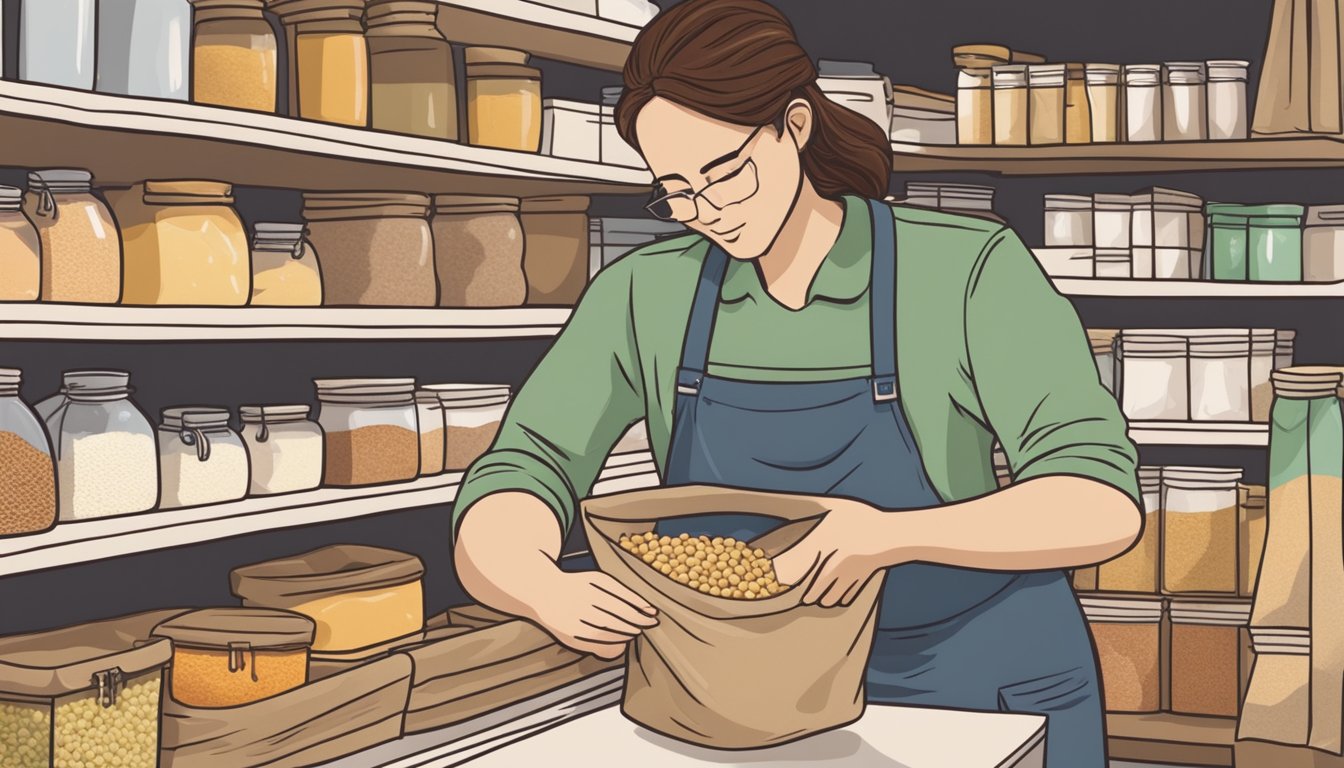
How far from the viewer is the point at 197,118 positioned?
2.03 m

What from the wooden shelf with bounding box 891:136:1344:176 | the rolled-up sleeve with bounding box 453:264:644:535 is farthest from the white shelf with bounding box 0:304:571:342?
the wooden shelf with bounding box 891:136:1344:176

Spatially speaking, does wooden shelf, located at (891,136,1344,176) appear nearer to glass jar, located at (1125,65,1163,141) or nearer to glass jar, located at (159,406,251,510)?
glass jar, located at (1125,65,1163,141)

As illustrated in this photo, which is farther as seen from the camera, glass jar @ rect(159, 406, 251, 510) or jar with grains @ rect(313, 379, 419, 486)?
jar with grains @ rect(313, 379, 419, 486)

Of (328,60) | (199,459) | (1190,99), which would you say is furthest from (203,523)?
(1190,99)

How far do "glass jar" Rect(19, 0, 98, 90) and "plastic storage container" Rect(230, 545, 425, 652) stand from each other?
2.77 ft

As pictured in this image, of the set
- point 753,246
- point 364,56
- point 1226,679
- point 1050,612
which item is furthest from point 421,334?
point 1226,679

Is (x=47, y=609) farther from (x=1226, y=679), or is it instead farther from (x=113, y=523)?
(x=1226, y=679)

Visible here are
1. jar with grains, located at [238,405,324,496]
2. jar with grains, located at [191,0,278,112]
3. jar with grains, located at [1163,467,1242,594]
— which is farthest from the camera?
jar with grains, located at [1163,467,1242,594]

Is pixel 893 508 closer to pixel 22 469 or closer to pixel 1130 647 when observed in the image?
pixel 22 469

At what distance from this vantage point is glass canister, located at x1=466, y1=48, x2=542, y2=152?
2670 mm

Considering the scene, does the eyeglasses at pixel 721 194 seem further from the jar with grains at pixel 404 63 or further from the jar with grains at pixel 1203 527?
the jar with grains at pixel 1203 527

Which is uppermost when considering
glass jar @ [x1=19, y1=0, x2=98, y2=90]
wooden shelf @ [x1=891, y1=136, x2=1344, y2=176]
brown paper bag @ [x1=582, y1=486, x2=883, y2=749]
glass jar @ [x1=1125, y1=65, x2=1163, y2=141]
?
glass jar @ [x1=1125, y1=65, x2=1163, y2=141]

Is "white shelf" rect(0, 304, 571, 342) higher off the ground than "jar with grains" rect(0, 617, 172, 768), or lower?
higher

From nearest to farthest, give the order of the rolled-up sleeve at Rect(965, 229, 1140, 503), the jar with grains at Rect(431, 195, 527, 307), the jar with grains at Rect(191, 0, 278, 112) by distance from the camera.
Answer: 1. the rolled-up sleeve at Rect(965, 229, 1140, 503)
2. the jar with grains at Rect(191, 0, 278, 112)
3. the jar with grains at Rect(431, 195, 527, 307)
